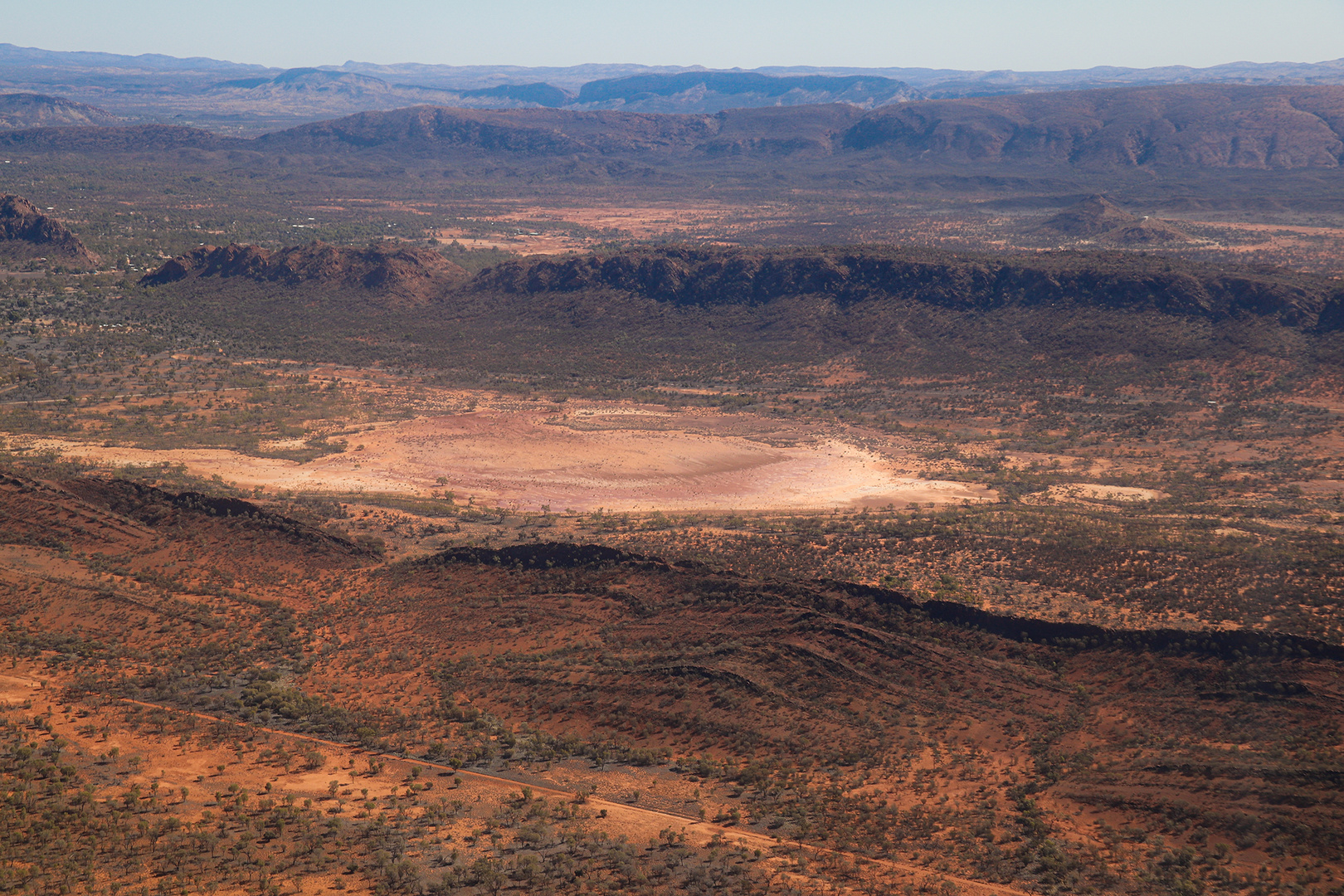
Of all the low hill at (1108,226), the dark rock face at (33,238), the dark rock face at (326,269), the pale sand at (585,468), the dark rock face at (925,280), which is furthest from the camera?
the low hill at (1108,226)

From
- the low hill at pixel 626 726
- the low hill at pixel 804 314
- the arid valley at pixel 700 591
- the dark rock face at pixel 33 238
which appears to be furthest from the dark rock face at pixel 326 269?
the low hill at pixel 626 726

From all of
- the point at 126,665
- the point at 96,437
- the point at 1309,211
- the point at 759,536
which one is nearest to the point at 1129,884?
the point at 759,536

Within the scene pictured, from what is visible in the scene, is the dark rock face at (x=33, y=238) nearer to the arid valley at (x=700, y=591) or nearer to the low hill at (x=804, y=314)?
the low hill at (x=804, y=314)

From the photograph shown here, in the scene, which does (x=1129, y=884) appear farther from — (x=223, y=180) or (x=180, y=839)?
(x=223, y=180)

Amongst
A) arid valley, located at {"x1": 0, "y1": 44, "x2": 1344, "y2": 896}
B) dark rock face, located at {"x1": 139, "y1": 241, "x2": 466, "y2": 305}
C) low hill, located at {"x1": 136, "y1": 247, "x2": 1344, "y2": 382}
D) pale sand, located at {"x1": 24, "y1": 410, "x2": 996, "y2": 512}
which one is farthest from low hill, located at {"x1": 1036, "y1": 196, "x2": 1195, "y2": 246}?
pale sand, located at {"x1": 24, "y1": 410, "x2": 996, "y2": 512}

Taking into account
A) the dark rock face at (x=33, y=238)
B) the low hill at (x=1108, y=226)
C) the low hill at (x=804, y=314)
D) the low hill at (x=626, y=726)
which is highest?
the low hill at (x=1108, y=226)

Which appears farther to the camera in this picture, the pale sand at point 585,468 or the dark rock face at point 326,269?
the dark rock face at point 326,269
